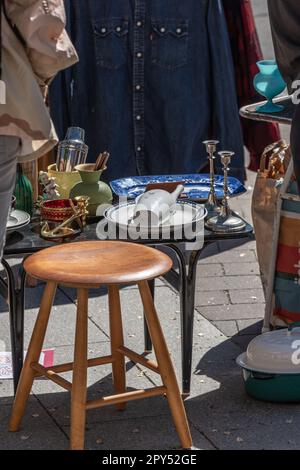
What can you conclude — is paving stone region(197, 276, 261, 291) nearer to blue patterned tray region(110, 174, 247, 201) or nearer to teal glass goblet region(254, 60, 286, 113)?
blue patterned tray region(110, 174, 247, 201)

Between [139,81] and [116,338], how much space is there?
76.4 inches

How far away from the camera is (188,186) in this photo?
4230mm

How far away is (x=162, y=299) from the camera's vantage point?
4816mm

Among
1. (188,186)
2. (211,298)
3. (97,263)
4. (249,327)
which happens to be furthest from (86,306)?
(211,298)

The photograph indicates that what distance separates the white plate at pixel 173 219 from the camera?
369 cm

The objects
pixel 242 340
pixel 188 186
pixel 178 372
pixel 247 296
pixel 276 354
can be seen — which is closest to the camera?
pixel 276 354

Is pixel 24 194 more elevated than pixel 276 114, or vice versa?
pixel 276 114

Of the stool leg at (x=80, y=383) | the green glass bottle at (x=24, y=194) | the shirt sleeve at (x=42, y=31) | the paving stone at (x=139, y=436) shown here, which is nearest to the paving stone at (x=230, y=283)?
the green glass bottle at (x=24, y=194)

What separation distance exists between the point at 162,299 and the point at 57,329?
0.57 metres

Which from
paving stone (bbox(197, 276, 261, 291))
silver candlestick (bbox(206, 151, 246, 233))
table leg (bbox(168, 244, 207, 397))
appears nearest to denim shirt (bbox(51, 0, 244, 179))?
paving stone (bbox(197, 276, 261, 291))

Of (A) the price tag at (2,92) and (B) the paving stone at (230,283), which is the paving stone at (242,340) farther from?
(A) the price tag at (2,92)

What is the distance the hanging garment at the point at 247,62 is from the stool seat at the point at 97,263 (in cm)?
219

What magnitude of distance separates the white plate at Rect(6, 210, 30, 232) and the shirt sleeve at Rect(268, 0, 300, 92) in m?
1.06

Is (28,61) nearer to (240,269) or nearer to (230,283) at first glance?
(230,283)
